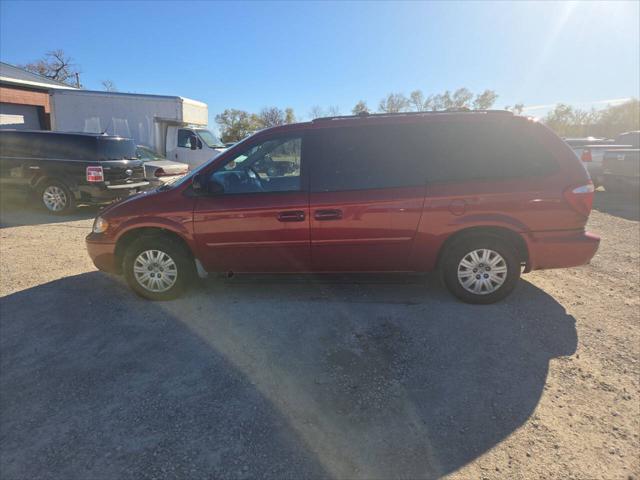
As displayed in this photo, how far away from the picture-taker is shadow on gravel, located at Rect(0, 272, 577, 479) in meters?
2.11

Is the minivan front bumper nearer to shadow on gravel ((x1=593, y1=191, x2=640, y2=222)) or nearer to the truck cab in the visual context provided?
the truck cab

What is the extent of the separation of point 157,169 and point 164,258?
22.8 ft

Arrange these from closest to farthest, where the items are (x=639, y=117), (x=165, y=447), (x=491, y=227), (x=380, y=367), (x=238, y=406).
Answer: (x=165, y=447) → (x=238, y=406) → (x=380, y=367) → (x=491, y=227) → (x=639, y=117)

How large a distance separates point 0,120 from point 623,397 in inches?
866

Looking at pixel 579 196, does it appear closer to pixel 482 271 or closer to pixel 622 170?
pixel 482 271

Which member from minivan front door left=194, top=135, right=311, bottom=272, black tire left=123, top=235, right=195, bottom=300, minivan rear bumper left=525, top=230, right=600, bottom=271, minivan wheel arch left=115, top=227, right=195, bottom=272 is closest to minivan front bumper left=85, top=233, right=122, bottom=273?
minivan wheel arch left=115, top=227, right=195, bottom=272

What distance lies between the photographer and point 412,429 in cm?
227

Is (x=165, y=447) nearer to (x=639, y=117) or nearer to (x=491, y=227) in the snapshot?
(x=491, y=227)

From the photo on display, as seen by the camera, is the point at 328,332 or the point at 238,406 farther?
the point at 328,332

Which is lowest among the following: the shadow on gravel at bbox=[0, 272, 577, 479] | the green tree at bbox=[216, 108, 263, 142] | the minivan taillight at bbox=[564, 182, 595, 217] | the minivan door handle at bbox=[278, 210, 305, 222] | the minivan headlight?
the shadow on gravel at bbox=[0, 272, 577, 479]

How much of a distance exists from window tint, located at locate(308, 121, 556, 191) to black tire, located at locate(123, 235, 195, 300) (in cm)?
160

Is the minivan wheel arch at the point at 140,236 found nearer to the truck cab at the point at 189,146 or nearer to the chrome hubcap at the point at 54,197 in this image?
the chrome hubcap at the point at 54,197

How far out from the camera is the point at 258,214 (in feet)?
12.2

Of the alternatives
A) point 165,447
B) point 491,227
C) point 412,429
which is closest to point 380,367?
point 412,429
